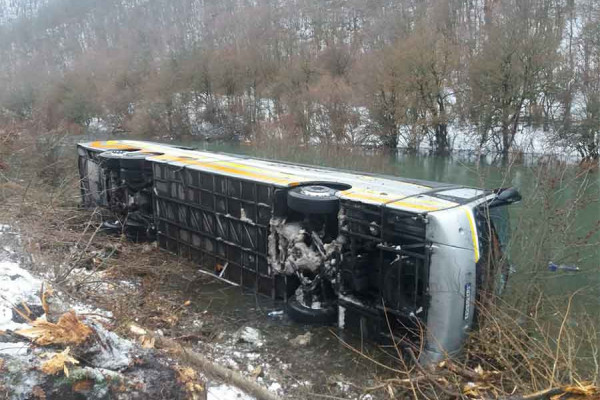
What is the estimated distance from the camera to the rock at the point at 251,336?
19.7ft

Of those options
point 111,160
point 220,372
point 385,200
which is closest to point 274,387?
point 220,372

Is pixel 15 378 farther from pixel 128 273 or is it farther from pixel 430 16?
pixel 430 16

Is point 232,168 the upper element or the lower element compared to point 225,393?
upper

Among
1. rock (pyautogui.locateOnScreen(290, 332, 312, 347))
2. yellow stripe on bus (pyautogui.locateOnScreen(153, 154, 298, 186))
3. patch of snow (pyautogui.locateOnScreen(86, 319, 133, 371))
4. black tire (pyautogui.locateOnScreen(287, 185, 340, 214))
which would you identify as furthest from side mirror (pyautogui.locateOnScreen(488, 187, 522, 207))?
patch of snow (pyautogui.locateOnScreen(86, 319, 133, 371))

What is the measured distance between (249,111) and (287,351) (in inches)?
1254

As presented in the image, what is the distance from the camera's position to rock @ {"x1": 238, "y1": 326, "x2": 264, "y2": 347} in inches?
236

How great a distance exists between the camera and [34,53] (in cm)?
7088

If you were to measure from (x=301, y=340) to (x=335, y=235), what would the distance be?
136cm

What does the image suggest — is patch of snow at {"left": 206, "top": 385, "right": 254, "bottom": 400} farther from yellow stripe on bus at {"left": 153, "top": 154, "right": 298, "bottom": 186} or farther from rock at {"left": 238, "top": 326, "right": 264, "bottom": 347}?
yellow stripe on bus at {"left": 153, "top": 154, "right": 298, "bottom": 186}

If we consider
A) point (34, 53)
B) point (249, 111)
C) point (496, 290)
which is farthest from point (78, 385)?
point (34, 53)

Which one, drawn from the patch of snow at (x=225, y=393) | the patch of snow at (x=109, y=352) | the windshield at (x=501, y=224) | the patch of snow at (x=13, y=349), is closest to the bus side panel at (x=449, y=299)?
the windshield at (x=501, y=224)

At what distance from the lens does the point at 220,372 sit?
476 centimetres

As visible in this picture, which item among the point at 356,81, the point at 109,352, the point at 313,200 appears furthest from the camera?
the point at 356,81

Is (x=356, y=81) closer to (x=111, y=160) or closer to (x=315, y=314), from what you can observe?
(x=111, y=160)
